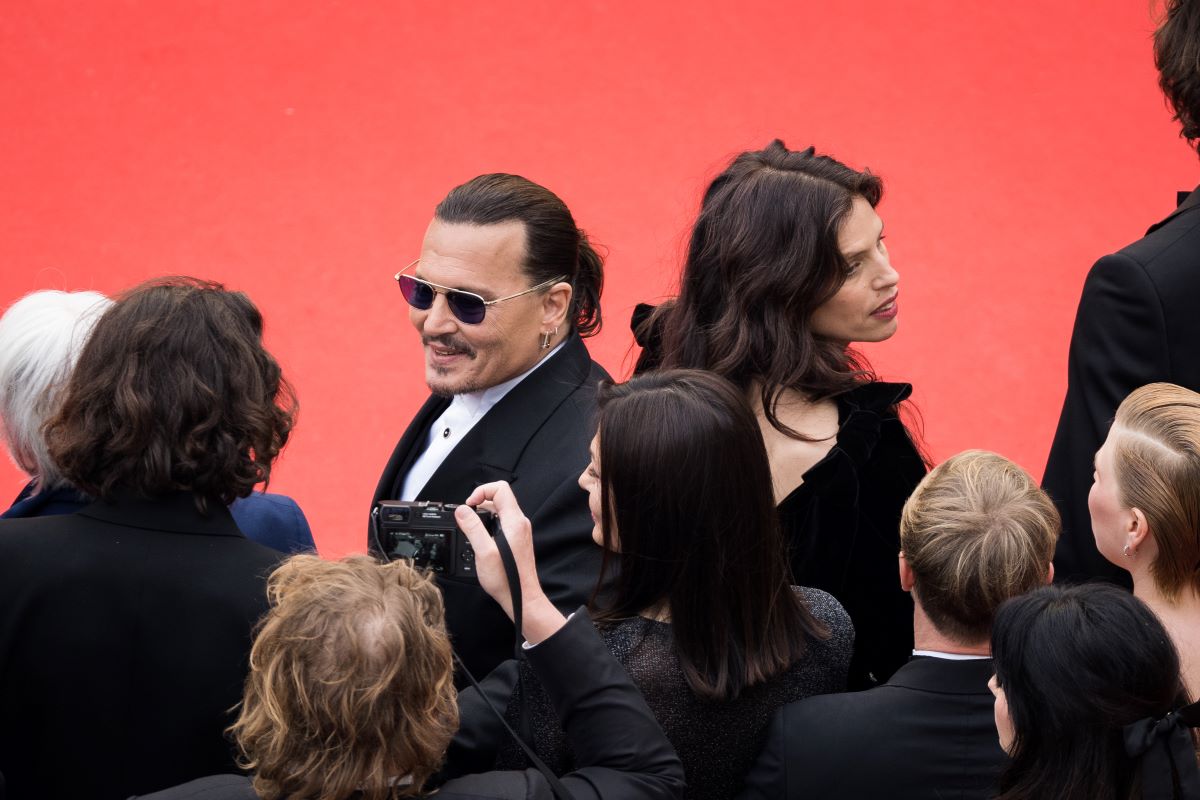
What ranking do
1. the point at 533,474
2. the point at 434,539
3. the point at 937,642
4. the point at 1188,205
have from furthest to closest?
1. the point at 533,474
2. the point at 1188,205
3. the point at 434,539
4. the point at 937,642

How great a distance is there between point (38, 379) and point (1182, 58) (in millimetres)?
1811

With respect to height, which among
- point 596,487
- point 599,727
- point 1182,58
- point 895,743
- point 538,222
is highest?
point 1182,58

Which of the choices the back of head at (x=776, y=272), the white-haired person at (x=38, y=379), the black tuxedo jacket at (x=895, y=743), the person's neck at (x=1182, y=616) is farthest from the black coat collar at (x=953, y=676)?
the white-haired person at (x=38, y=379)

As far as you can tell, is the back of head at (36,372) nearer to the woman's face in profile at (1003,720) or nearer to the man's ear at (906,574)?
the man's ear at (906,574)

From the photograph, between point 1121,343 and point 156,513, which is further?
point 1121,343

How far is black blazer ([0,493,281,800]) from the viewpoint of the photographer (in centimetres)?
180

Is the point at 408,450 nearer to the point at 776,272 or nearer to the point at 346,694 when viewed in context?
the point at 776,272

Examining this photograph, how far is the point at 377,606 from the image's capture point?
1.58m

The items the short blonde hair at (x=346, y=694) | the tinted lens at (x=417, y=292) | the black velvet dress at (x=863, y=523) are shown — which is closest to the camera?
the short blonde hair at (x=346, y=694)

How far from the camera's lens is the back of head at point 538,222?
2793 millimetres

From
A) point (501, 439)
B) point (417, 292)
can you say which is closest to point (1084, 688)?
point (501, 439)

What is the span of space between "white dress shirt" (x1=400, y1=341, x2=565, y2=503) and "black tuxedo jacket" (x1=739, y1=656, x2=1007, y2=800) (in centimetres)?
109

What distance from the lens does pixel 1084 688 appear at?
1.54 m

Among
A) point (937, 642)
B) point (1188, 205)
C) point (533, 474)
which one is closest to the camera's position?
point (937, 642)
